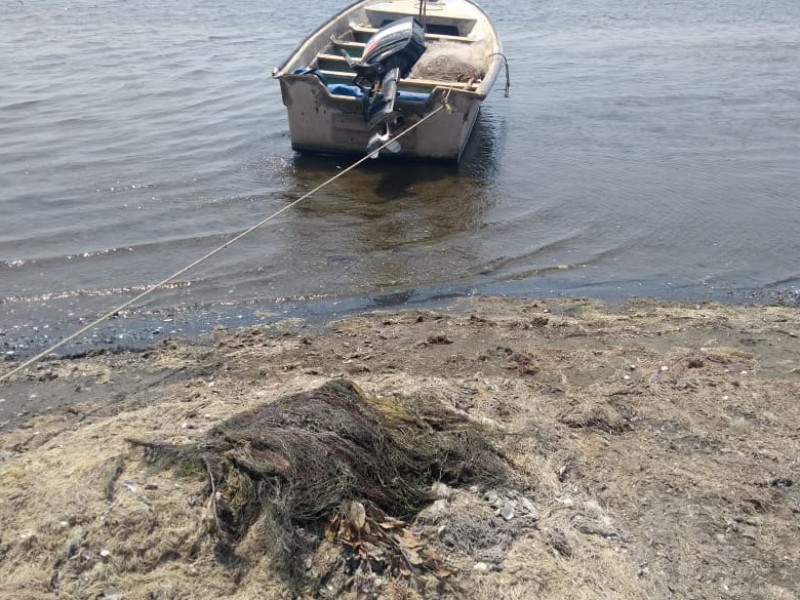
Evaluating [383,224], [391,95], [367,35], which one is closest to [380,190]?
[383,224]

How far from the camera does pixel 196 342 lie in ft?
21.9

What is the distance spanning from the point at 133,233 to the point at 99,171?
2.49 meters

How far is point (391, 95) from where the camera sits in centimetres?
1032

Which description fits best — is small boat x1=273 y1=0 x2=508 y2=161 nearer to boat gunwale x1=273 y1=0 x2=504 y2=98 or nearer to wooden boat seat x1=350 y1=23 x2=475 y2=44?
boat gunwale x1=273 y1=0 x2=504 y2=98

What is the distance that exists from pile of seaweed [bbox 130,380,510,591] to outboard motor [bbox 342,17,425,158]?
6074mm

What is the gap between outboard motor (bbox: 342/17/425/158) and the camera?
10.3 m

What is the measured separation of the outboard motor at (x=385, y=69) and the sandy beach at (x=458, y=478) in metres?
4.20

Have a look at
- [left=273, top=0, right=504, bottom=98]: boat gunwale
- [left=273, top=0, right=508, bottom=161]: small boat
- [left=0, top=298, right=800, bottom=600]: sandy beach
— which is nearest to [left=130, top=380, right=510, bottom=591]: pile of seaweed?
[left=0, top=298, right=800, bottom=600]: sandy beach

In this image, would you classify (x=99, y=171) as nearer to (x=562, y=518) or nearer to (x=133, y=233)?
(x=133, y=233)

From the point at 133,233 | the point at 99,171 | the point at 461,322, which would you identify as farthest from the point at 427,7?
the point at 461,322

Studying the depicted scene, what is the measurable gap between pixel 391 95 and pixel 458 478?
24.3 ft

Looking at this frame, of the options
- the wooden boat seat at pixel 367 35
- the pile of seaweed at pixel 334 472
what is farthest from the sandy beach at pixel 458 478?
the wooden boat seat at pixel 367 35

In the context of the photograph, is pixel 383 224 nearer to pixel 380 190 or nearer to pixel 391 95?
pixel 380 190

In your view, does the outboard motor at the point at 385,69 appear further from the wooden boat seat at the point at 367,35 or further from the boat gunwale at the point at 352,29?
the wooden boat seat at the point at 367,35
